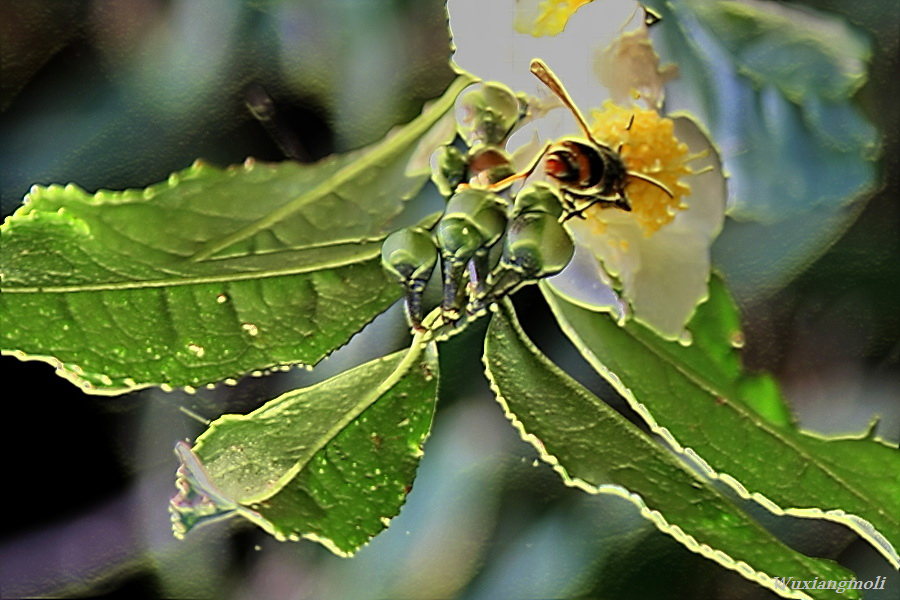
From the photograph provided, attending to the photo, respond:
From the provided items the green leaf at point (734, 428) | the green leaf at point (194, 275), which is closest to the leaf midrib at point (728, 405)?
the green leaf at point (734, 428)

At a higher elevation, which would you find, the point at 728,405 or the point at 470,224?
A: the point at 470,224

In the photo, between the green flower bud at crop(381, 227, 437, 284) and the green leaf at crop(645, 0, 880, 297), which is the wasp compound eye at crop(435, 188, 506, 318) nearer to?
the green flower bud at crop(381, 227, 437, 284)

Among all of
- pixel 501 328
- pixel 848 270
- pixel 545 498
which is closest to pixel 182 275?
pixel 501 328

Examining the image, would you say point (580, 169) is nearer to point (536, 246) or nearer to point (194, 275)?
point (536, 246)

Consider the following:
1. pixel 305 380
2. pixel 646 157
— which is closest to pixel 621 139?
pixel 646 157

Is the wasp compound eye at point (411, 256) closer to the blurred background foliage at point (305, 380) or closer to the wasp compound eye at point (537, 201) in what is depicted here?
the wasp compound eye at point (537, 201)

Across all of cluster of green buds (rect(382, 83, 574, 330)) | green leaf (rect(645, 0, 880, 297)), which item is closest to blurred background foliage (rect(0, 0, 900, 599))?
green leaf (rect(645, 0, 880, 297))

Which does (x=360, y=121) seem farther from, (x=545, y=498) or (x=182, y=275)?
(x=545, y=498)
